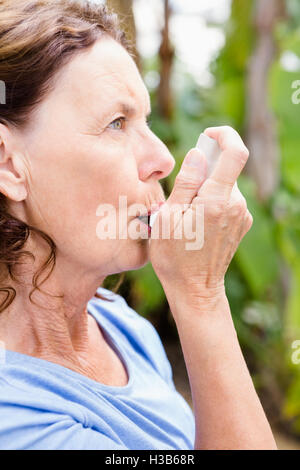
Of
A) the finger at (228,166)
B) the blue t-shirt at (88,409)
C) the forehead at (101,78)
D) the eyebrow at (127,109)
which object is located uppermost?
the forehead at (101,78)

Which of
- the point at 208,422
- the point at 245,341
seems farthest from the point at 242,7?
the point at 208,422

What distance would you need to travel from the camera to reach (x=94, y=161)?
2.88ft

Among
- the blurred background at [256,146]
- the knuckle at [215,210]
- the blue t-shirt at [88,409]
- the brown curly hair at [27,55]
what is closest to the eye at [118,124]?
the brown curly hair at [27,55]

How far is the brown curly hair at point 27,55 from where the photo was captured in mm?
864

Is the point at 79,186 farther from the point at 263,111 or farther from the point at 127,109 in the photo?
the point at 263,111

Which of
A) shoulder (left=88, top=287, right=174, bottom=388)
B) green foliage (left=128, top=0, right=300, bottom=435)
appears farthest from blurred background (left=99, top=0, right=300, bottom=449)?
shoulder (left=88, top=287, right=174, bottom=388)

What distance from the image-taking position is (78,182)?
2.88 feet

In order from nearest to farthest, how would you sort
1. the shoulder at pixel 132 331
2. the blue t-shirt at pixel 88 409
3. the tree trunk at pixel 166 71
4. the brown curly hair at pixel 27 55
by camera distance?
the blue t-shirt at pixel 88 409 → the brown curly hair at pixel 27 55 → the shoulder at pixel 132 331 → the tree trunk at pixel 166 71

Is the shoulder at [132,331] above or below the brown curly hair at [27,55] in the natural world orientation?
below

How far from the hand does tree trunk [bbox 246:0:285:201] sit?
273cm

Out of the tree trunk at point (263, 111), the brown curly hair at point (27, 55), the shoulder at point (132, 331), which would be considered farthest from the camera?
the tree trunk at point (263, 111)

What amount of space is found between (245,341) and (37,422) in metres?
2.66

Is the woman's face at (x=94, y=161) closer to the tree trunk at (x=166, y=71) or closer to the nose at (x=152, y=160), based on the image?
the nose at (x=152, y=160)

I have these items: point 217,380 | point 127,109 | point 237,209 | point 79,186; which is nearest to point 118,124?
point 127,109
